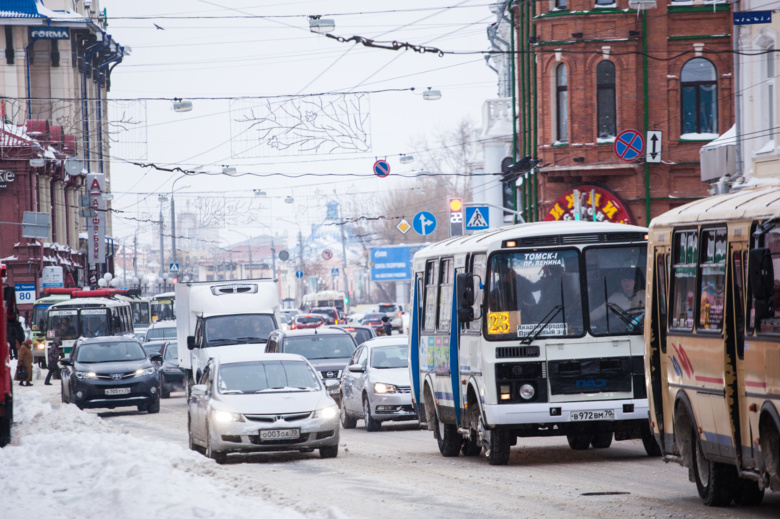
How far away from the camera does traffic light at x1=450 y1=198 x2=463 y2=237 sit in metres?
40.9

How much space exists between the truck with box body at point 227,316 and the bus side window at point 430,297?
11442mm

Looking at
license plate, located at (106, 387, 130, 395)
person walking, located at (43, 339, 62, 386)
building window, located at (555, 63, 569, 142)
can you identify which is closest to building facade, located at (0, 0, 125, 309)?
person walking, located at (43, 339, 62, 386)

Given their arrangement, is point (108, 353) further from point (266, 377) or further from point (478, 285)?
point (478, 285)

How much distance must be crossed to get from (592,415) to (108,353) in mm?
18107

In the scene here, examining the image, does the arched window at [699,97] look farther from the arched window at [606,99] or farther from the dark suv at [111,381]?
the dark suv at [111,381]

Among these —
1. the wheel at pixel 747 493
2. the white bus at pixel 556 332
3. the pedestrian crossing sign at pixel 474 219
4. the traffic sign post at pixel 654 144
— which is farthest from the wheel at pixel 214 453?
the traffic sign post at pixel 654 144

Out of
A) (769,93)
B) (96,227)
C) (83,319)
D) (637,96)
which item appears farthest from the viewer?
(96,227)

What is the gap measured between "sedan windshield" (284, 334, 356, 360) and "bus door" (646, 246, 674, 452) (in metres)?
14.8

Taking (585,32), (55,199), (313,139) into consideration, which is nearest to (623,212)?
(585,32)

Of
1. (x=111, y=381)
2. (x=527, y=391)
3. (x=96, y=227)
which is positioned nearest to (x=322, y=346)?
(x=111, y=381)

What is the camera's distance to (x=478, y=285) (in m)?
16.0

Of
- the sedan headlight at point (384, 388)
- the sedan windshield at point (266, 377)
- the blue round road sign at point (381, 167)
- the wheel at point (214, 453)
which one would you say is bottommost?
the wheel at point (214, 453)

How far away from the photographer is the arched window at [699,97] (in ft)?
128

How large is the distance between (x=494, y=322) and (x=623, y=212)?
24207 mm
